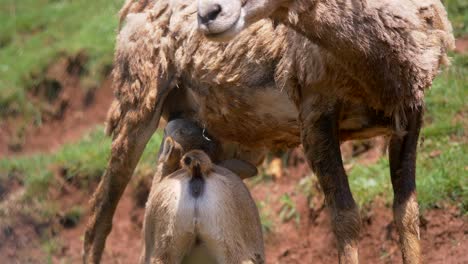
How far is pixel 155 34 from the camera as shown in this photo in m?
7.05

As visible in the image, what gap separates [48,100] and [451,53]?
16.8ft

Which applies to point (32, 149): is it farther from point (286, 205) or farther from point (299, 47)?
point (299, 47)

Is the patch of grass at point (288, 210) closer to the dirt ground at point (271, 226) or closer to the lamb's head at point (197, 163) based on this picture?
the dirt ground at point (271, 226)

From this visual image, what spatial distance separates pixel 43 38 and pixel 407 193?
25.7 ft

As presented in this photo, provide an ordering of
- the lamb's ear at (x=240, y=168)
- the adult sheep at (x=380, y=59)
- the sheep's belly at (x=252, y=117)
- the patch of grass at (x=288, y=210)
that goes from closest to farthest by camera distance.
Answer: the adult sheep at (x=380, y=59) → the sheep's belly at (x=252, y=117) → the lamb's ear at (x=240, y=168) → the patch of grass at (x=288, y=210)

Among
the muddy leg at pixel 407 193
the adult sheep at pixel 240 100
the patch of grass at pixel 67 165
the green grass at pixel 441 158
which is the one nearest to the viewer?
the adult sheep at pixel 240 100

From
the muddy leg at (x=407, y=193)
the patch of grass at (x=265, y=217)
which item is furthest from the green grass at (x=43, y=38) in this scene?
the muddy leg at (x=407, y=193)

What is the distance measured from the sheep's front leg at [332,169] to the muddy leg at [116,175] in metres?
1.87

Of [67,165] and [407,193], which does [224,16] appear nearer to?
[407,193]

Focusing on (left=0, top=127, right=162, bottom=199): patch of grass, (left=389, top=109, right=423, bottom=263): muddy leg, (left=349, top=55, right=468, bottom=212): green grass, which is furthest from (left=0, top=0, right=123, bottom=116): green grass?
(left=389, top=109, right=423, bottom=263): muddy leg

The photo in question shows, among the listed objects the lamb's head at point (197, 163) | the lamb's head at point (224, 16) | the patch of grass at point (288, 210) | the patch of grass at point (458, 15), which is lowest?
the patch of grass at point (288, 210)

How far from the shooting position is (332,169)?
5531 mm

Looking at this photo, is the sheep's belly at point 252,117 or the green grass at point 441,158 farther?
the green grass at point 441,158

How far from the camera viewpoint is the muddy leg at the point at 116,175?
7164 mm
